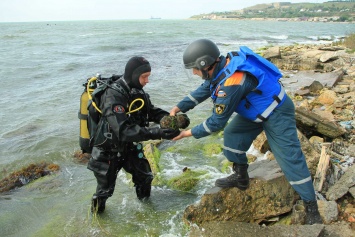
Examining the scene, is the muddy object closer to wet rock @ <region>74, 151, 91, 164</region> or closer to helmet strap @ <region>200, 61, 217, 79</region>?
wet rock @ <region>74, 151, 91, 164</region>

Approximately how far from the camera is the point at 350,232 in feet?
12.1

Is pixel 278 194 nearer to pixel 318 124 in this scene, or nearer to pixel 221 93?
pixel 221 93

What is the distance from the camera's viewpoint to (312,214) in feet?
13.4

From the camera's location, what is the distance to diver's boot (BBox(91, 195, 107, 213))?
4809 mm

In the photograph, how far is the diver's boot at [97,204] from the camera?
15.8 ft

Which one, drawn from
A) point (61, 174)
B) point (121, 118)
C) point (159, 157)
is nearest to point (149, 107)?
point (121, 118)

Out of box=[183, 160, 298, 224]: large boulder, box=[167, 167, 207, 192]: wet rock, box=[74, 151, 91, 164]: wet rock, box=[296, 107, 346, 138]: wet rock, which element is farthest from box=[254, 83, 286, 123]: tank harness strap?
box=[74, 151, 91, 164]: wet rock

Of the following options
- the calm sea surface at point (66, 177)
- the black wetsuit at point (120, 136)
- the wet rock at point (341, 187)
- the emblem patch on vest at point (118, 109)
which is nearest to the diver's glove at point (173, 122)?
the black wetsuit at point (120, 136)

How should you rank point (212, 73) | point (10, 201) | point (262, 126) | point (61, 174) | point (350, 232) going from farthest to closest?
1. point (61, 174)
2. point (10, 201)
3. point (262, 126)
4. point (212, 73)
5. point (350, 232)

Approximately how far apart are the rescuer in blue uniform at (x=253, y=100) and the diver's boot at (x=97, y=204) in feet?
5.78

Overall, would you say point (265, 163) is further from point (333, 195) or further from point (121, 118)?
point (121, 118)

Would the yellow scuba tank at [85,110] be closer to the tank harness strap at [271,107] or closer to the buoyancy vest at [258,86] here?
the buoyancy vest at [258,86]

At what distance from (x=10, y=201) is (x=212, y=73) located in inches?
188

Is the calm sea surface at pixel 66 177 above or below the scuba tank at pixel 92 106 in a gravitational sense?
below
